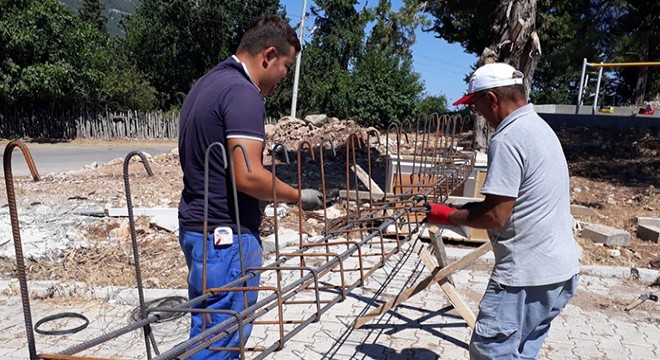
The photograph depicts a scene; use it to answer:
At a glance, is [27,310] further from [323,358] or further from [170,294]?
[170,294]

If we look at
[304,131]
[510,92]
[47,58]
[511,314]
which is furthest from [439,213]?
[47,58]

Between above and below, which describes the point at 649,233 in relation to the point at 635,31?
below

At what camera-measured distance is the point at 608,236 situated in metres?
6.34

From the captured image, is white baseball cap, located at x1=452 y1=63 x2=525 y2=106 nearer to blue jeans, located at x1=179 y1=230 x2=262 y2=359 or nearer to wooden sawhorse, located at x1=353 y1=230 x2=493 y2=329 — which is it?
blue jeans, located at x1=179 y1=230 x2=262 y2=359

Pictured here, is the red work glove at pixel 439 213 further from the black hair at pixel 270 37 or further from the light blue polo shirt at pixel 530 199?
the black hair at pixel 270 37

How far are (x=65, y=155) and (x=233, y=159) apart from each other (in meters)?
16.5

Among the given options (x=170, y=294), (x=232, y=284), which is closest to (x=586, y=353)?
(x=232, y=284)

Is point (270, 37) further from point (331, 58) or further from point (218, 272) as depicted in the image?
point (331, 58)

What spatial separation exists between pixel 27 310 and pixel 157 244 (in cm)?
486

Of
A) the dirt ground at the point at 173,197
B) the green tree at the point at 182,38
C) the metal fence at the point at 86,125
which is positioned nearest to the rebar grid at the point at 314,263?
the dirt ground at the point at 173,197

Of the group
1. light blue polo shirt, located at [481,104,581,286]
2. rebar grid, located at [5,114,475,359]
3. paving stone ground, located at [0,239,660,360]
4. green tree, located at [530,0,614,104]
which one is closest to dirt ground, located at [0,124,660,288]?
paving stone ground, located at [0,239,660,360]

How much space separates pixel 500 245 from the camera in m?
2.41

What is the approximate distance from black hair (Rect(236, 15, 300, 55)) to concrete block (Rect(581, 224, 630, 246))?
5.64m

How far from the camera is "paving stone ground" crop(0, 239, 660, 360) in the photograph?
12.5 ft
